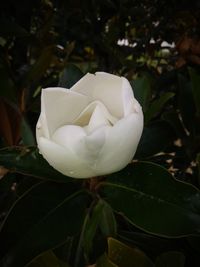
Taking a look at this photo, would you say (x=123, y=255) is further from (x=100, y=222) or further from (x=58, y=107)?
(x=58, y=107)

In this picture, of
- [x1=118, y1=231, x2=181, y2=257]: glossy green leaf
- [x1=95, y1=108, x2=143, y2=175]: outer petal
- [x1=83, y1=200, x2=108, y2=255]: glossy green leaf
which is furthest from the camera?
[x1=118, y1=231, x2=181, y2=257]: glossy green leaf

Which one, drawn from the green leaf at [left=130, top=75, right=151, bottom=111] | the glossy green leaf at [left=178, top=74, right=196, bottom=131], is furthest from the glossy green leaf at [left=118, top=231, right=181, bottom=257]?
the glossy green leaf at [left=178, top=74, right=196, bottom=131]

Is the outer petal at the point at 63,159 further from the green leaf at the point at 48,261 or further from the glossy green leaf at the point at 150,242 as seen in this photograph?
the glossy green leaf at the point at 150,242

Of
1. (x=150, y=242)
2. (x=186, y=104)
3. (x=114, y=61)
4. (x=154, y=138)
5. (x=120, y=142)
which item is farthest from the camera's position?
(x=114, y=61)

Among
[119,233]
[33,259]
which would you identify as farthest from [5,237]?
[119,233]

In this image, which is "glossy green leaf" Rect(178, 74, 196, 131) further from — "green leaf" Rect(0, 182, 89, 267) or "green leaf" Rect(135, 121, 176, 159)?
"green leaf" Rect(0, 182, 89, 267)

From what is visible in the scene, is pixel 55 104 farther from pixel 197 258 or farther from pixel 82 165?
pixel 197 258

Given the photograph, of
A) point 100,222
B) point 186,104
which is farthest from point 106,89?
point 186,104
